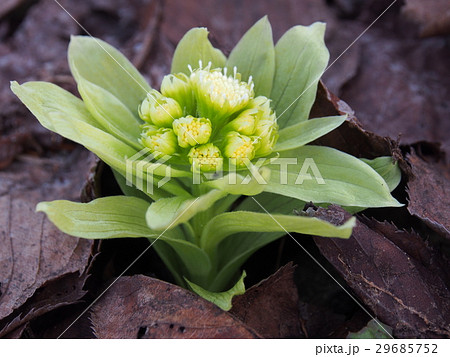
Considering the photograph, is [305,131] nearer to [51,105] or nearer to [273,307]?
[273,307]

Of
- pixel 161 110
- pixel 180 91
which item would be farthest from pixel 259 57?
pixel 161 110

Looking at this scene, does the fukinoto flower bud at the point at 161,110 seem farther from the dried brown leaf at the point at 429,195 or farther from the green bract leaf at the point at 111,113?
the dried brown leaf at the point at 429,195

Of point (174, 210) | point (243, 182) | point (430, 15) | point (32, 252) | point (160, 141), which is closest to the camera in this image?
point (243, 182)

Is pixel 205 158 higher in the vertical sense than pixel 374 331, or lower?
higher

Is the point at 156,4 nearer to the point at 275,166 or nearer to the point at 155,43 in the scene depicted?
the point at 155,43

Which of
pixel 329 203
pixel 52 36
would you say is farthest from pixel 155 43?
pixel 329 203

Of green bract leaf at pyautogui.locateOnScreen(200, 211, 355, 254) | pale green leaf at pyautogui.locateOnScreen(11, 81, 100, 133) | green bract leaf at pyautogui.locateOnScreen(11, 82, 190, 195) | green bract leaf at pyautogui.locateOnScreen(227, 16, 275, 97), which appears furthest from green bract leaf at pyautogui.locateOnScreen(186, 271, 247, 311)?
green bract leaf at pyautogui.locateOnScreen(227, 16, 275, 97)

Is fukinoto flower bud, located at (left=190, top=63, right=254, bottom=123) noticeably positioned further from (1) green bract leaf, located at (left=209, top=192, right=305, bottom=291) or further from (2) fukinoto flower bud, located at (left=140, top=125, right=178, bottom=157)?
(1) green bract leaf, located at (left=209, top=192, right=305, bottom=291)

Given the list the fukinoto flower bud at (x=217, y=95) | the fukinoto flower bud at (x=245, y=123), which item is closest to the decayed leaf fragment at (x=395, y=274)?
the fukinoto flower bud at (x=245, y=123)
